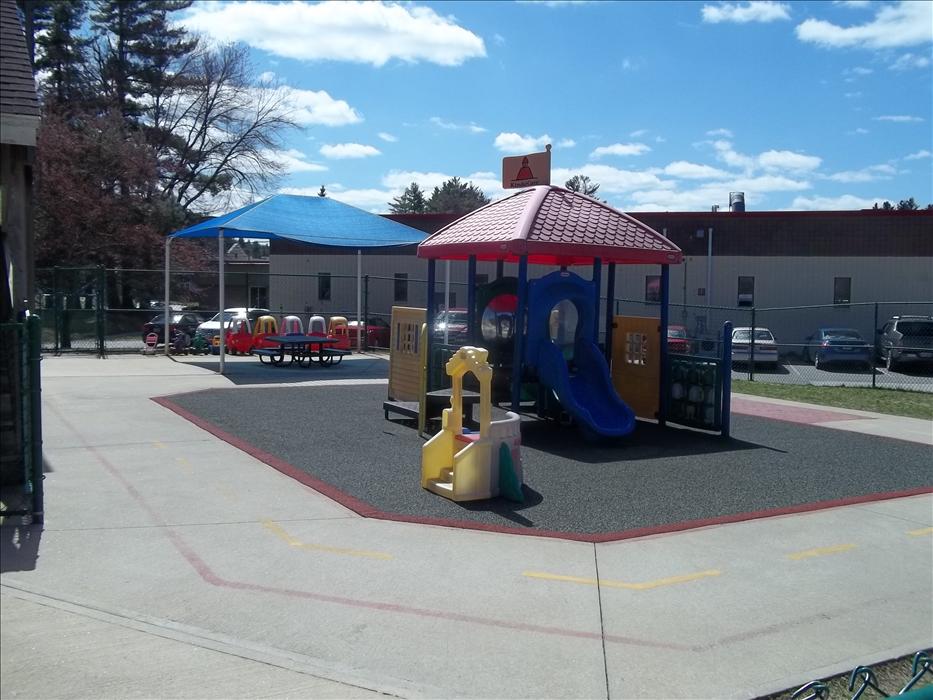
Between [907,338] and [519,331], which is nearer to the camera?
[519,331]

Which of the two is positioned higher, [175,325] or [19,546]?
[175,325]

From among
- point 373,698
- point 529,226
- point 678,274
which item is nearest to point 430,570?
point 373,698

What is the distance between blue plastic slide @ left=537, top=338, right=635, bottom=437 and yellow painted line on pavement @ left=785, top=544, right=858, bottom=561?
14.0ft

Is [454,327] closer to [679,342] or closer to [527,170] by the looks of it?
[679,342]

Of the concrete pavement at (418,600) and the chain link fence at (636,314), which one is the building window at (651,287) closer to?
the chain link fence at (636,314)

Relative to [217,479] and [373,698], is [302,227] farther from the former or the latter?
[373,698]

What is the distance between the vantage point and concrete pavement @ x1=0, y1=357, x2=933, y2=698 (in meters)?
4.65

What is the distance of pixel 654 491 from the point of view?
29.2 feet

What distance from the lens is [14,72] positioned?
9.27 metres

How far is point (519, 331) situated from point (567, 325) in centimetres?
108

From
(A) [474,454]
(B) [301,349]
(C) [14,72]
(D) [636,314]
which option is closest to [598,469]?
(A) [474,454]

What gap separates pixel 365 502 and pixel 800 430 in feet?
26.0

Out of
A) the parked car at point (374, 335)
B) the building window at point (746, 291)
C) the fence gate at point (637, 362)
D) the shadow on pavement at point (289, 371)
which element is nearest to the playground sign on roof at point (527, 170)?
the fence gate at point (637, 362)

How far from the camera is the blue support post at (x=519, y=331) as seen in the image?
1187 centimetres
